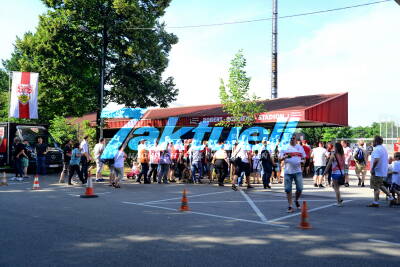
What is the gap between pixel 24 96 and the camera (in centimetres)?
1978

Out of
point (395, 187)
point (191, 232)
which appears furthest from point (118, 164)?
point (395, 187)

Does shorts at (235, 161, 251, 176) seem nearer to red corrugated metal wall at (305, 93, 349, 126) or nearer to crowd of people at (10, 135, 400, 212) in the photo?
crowd of people at (10, 135, 400, 212)

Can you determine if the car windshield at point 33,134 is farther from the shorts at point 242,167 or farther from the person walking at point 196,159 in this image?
the shorts at point 242,167

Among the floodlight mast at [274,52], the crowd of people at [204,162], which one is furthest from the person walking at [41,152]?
the floodlight mast at [274,52]

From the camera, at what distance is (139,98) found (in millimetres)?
25266

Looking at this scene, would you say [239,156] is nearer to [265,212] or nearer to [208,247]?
[265,212]

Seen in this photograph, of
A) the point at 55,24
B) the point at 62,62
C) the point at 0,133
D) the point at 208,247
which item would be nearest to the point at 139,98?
the point at 62,62

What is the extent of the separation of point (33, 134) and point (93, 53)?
7223 mm

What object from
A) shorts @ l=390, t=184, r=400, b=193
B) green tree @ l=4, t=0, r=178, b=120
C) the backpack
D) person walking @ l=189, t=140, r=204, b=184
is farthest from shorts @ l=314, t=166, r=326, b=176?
green tree @ l=4, t=0, r=178, b=120

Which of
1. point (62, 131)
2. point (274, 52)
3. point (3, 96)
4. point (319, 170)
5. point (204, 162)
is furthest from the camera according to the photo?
point (274, 52)

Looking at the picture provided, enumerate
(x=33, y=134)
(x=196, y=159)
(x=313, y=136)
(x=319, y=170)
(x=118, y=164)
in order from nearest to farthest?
(x=118, y=164)
(x=319, y=170)
(x=196, y=159)
(x=33, y=134)
(x=313, y=136)

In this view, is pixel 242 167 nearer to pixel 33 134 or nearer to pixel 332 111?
pixel 332 111

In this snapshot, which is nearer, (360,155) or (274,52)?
(360,155)

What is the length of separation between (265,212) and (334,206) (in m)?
2.29
